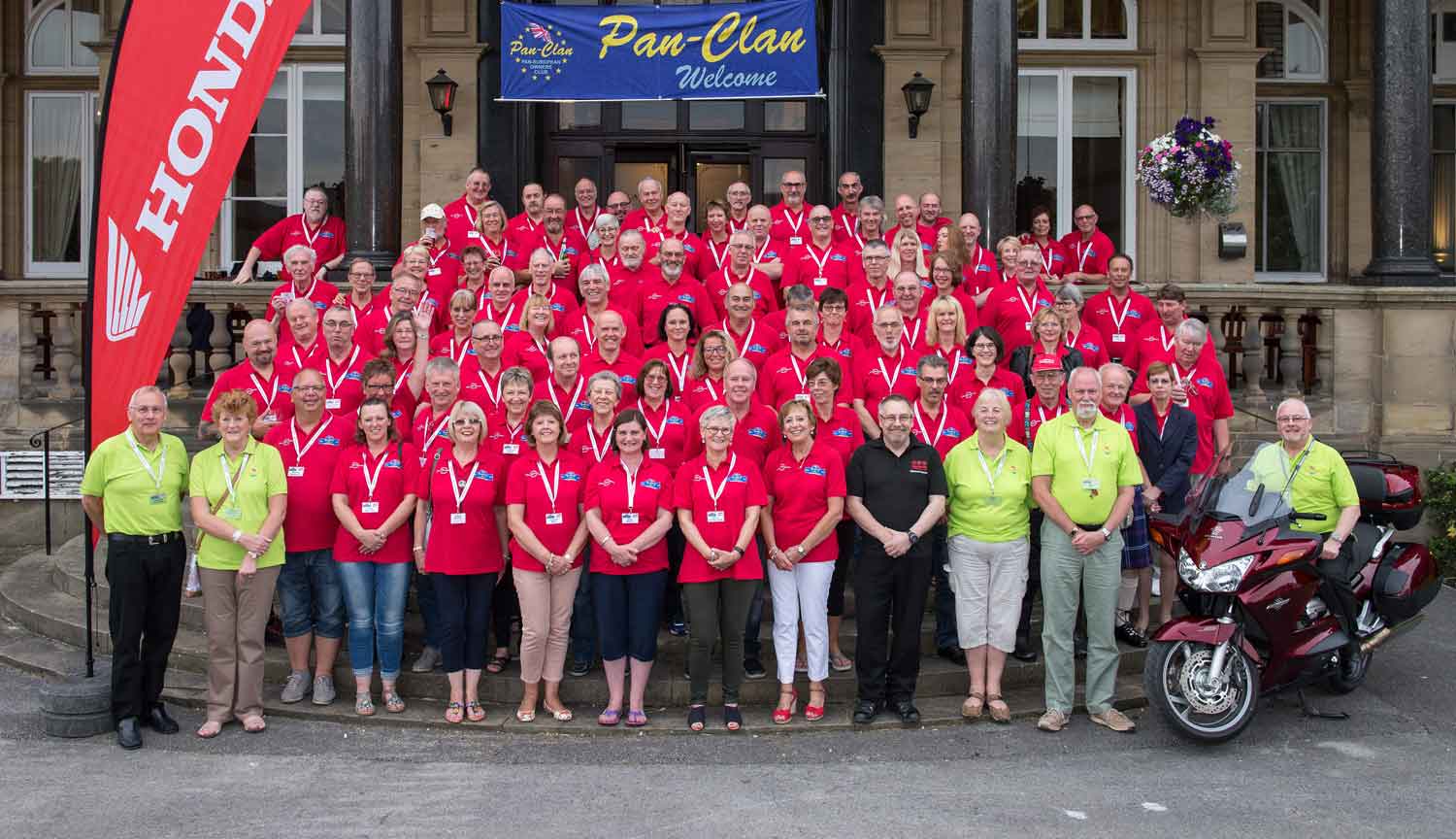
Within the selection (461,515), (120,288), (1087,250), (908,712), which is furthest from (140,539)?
(1087,250)

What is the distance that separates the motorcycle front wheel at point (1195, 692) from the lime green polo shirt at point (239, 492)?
4.49 metres

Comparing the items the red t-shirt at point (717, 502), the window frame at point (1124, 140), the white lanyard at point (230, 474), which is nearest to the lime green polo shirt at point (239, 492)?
the white lanyard at point (230, 474)

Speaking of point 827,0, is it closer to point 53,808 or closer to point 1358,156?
point 1358,156

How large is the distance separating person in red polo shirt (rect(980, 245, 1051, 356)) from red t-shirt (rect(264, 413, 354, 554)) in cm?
432

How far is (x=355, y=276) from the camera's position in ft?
30.5

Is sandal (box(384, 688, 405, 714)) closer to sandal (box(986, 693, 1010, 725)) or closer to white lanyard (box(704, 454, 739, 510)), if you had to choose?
white lanyard (box(704, 454, 739, 510))

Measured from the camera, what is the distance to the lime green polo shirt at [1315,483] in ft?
24.3

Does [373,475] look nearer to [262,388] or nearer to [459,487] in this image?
[459,487]

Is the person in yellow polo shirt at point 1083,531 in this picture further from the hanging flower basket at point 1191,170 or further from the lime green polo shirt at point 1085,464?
the hanging flower basket at point 1191,170

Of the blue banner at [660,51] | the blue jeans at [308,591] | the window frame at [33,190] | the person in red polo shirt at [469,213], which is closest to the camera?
the blue jeans at [308,591]

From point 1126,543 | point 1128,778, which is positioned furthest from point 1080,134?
point 1128,778

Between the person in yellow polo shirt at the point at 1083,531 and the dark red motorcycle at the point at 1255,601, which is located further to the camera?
the person in yellow polo shirt at the point at 1083,531

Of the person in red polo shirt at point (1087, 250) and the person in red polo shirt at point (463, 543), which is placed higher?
the person in red polo shirt at point (1087, 250)

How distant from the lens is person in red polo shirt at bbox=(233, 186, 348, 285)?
1118 centimetres
